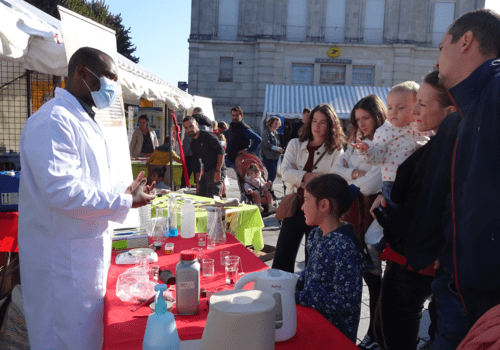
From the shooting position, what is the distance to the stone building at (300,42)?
2283cm

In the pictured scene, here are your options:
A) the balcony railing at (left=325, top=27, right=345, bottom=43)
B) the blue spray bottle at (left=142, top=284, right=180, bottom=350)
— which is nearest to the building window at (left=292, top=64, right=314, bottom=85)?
the balcony railing at (left=325, top=27, right=345, bottom=43)

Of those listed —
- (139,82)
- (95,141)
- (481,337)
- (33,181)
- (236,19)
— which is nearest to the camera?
(481,337)

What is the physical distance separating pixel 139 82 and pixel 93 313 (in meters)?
5.06

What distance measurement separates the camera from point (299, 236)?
9.82 feet

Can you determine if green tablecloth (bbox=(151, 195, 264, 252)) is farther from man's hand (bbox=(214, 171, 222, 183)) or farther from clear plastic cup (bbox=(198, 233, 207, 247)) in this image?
man's hand (bbox=(214, 171, 222, 183))

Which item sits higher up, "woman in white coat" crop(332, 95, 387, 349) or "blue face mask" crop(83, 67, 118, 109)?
"blue face mask" crop(83, 67, 118, 109)

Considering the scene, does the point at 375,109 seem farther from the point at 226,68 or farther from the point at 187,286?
the point at 226,68

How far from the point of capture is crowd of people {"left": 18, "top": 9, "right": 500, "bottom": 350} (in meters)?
1.23

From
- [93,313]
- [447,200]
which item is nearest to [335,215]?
[447,200]

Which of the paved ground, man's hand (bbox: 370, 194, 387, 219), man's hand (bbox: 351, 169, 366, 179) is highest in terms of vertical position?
man's hand (bbox: 351, 169, 366, 179)

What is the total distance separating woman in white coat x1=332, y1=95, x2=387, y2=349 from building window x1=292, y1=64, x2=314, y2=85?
21.5 m

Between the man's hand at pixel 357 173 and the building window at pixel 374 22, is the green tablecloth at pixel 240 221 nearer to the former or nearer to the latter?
the man's hand at pixel 357 173

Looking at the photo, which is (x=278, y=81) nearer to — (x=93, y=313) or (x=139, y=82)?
(x=139, y=82)

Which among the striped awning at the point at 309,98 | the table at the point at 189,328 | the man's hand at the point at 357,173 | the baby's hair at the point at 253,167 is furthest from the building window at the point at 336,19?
the table at the point at 189,328
